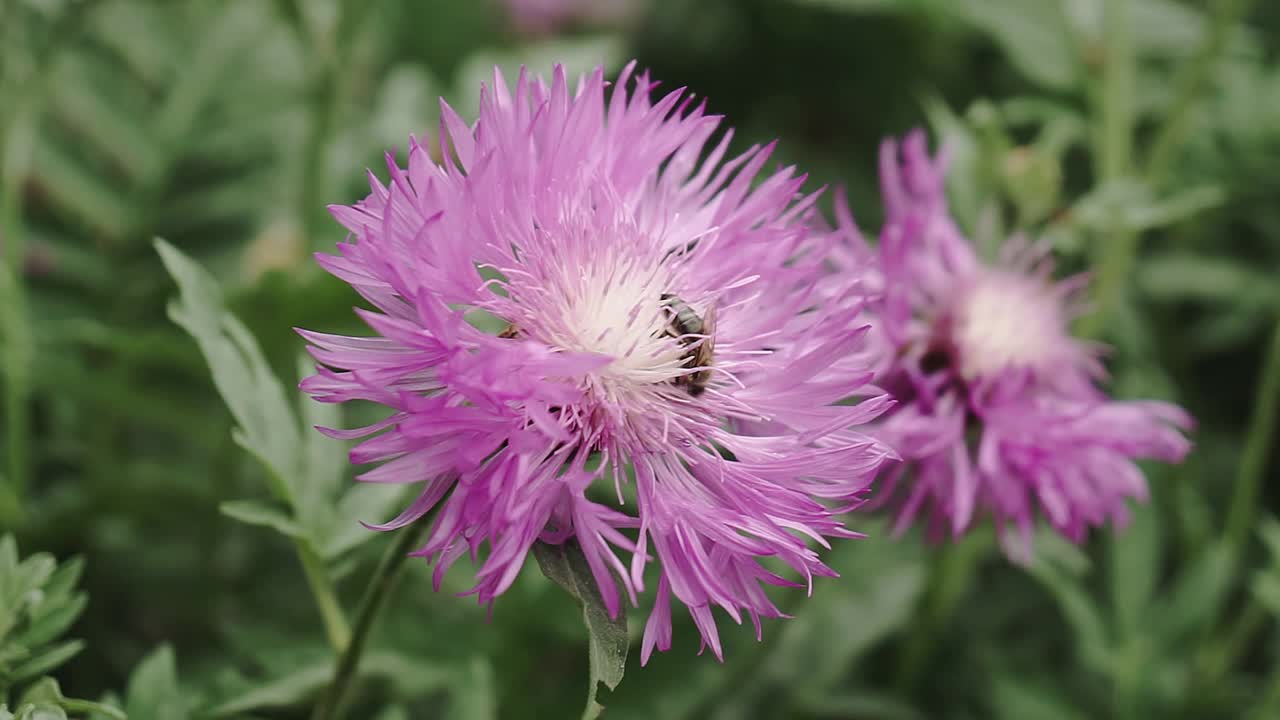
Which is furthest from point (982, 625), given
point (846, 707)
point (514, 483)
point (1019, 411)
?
point (514, 483)

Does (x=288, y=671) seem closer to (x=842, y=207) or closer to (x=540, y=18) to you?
(x=842, y=207)

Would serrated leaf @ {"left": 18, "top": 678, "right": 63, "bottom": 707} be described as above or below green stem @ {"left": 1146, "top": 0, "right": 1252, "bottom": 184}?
below

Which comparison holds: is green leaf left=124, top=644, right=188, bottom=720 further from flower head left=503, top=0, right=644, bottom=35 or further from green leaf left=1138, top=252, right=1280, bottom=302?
flower head left=503, top=0, right=644, bottom=35

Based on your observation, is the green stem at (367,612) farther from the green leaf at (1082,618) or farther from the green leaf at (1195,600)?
the green leaf at (1195,600)

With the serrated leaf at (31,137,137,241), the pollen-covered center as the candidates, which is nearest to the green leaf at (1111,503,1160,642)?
the pollen-covered center

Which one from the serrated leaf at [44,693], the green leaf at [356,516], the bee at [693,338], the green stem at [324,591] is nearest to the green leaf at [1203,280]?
the bee at [693,338]

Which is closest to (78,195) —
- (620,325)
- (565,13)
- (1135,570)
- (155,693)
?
(155,693)
